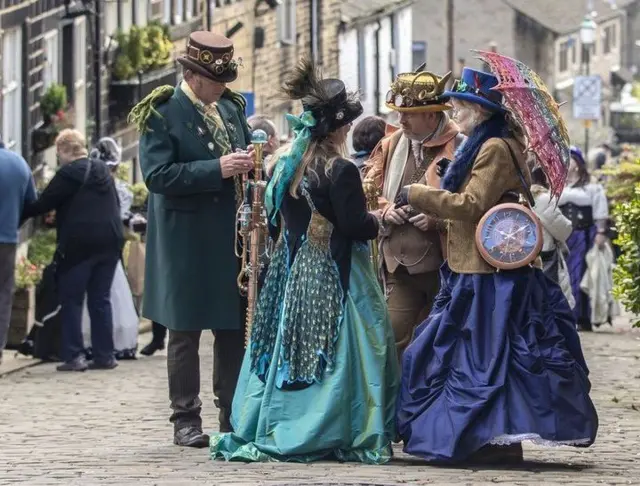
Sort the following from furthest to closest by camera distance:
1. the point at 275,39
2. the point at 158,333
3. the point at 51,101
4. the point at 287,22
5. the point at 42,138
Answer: the point at 287,22
the point at 275,39
the point at 51,101
the point at 42,138
the point at 158,333

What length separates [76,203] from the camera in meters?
14.6

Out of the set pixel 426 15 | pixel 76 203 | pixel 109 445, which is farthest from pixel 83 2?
pixel 426 15

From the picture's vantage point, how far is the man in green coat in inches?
383

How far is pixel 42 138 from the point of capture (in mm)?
21328

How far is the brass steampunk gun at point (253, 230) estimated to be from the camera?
9.70 metres

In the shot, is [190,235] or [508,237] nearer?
[508,237]

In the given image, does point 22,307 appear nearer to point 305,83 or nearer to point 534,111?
point 305,83

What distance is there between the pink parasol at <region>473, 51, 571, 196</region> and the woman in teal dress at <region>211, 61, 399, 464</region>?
2.15 ft

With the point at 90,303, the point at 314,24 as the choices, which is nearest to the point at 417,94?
the point at 90,303

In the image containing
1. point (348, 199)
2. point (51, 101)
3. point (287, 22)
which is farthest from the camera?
point (287, 22)

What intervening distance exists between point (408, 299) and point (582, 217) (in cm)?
859

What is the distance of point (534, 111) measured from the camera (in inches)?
358

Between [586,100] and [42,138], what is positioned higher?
[586,100]

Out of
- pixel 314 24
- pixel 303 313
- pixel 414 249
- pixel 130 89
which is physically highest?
pixel 314 24
